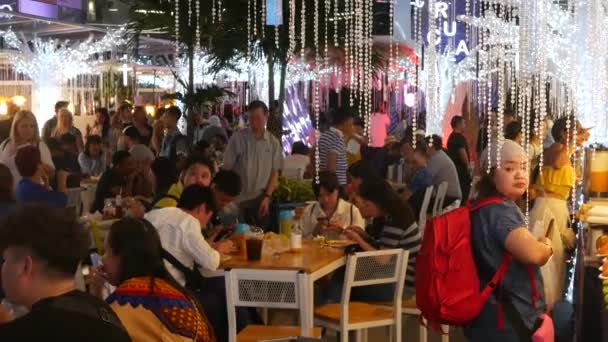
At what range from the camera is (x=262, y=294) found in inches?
203

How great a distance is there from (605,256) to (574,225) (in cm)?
320

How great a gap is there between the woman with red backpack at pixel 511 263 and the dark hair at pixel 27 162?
11.5 feet

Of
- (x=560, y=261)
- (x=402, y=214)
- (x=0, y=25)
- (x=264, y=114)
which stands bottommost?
(x=560, y=261)

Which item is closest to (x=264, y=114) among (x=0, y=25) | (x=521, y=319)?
(x=521, y=319)

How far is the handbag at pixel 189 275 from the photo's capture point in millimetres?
4922

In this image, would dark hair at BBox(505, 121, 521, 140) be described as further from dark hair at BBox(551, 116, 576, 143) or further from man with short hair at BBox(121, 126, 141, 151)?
man with short hair at BBox(121, 126, 141, 151)

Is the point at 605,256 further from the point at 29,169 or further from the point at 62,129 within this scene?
the point at 62,129

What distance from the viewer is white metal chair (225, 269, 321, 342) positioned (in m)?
5.09

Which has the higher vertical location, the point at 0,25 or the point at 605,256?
the point at 0,25

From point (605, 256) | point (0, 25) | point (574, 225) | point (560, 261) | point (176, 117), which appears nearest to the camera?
point (605, 256)

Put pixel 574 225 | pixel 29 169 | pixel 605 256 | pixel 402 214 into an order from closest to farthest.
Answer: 1. pixel 605 256
2. pixel 402 214
3. pixel 29 169
4. pixel 574 225

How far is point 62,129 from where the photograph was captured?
35.2 feet

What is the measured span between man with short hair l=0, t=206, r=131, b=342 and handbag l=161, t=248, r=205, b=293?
7.15 ft

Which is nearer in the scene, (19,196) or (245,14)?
(19,196)
